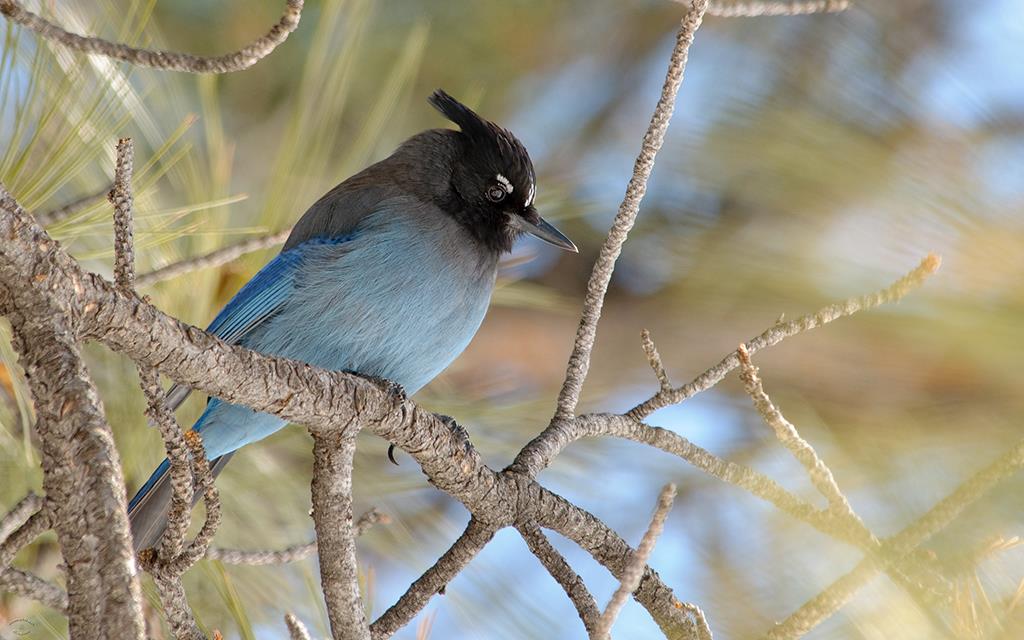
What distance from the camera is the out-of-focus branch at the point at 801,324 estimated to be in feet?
5.88

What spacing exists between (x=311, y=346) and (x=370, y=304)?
16 centimetres

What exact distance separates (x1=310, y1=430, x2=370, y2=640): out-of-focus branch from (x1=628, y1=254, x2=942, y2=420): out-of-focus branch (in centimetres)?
52

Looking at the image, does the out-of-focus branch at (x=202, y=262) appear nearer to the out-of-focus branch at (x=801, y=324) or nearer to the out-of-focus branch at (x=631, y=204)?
the out-of-focus branch at (x=631, y=204)

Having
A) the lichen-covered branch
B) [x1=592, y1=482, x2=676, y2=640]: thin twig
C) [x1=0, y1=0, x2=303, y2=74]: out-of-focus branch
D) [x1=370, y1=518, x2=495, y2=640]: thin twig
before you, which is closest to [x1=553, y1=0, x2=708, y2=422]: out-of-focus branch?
[x1=370, y1=518, x2=495, y2=640]: thin twig

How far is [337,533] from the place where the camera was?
1.90m

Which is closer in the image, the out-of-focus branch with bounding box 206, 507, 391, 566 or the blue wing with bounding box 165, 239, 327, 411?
the out-of-focus branch with bounding box 206, 507, 391, 566

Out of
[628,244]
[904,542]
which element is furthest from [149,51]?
[628,244]

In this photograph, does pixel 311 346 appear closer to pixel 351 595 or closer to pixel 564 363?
pixel 351 595

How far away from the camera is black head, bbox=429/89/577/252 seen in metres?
2.96

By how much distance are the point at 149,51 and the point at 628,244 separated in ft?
6.38

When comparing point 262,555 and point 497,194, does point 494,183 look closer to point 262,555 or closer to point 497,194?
point 497,194

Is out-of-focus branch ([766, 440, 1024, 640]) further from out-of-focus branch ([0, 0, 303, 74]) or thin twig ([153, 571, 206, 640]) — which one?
out-of-focus branch ([0, 0, 303, 74])

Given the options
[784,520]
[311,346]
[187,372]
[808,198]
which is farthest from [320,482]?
[808,198]

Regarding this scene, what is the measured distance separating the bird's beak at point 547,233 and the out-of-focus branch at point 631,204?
75cm
